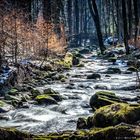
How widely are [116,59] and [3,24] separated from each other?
49.5 ft

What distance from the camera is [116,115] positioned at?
32.1ft

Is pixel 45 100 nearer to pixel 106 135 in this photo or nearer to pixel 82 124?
pixel 82 124

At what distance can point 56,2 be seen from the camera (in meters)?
39.8

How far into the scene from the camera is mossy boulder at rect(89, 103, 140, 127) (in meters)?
9.55

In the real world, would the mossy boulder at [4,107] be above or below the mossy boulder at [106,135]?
below

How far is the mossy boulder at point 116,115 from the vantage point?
955cm

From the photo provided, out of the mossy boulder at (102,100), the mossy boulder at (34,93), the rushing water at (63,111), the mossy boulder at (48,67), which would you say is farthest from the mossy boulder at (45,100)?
the mossy boulder at (48,67)

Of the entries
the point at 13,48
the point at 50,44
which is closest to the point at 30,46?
the point at 50,44

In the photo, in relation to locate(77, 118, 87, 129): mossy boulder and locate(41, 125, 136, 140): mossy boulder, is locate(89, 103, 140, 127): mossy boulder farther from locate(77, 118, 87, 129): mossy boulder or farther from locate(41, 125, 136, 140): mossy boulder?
locate(41, 125, 136, 140): mossy boulder

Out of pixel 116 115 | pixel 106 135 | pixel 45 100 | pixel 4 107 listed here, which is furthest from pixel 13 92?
pixel 106 135

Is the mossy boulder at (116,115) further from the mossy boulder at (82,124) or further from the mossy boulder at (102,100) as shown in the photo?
the mossy boulder at (102,100)

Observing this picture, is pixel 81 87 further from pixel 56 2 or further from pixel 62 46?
pixel 56 2

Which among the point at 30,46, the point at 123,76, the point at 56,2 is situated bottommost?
the point at 123,76

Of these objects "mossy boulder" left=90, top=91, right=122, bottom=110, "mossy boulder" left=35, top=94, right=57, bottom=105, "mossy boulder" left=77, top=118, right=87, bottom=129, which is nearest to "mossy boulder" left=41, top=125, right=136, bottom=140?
"mossy boulder" left=77, top=118, right=87, bottom=129
